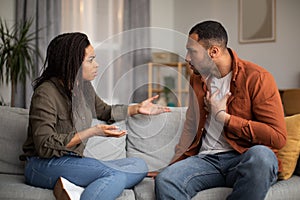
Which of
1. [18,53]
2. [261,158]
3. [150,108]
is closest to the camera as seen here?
[261,158]

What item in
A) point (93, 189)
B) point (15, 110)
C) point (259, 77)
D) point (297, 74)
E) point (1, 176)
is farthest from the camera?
point (297, 74)

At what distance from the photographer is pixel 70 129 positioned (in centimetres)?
209

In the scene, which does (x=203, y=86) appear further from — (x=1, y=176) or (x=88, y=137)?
(x=1, y=176)

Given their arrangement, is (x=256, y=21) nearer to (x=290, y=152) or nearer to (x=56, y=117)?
(x=290, y=152)

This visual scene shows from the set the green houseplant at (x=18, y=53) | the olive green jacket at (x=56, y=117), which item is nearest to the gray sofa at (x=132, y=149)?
the olive green jacket at (x=56, y=117)

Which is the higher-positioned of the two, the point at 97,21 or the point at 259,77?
the point at 97,21

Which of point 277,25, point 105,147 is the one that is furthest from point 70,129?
point 277,25

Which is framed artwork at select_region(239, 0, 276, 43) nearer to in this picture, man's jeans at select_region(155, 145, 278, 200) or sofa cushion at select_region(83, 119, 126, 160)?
sofa cushion at select_region(83, 119, 126, 160)

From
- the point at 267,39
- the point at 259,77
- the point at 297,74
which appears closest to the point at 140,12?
the point at 267,39

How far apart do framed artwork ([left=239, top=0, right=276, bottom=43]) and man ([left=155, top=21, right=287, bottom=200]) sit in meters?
3.20

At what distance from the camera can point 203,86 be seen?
2156 millimetres

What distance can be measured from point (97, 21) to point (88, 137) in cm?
346

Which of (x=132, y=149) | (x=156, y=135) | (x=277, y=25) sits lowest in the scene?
(x=132, y=149)

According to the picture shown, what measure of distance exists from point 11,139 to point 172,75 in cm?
95
